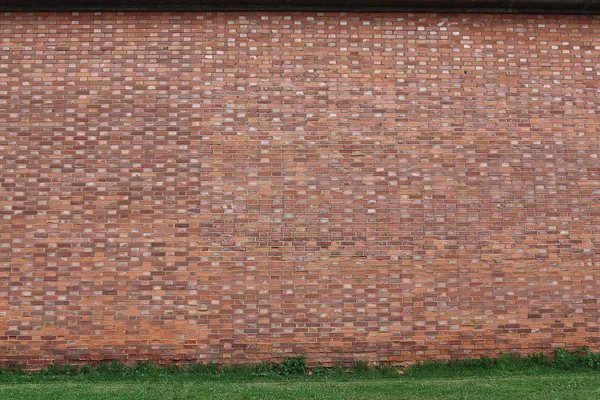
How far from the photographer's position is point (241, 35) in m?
8.10

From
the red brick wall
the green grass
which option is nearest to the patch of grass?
the green grass

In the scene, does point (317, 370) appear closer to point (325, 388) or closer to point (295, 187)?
point (325, 388)

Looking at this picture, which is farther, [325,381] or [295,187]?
Answer: [295,187]

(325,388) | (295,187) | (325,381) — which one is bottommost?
(325,381)

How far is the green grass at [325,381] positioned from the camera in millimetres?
6281

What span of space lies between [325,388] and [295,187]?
9.19ft

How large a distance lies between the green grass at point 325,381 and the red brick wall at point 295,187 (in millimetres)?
227

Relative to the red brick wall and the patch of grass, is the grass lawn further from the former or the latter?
the red brick wall

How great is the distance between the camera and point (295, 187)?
25.8 ft

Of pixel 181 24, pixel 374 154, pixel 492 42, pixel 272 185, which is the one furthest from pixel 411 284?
pixel 181 24

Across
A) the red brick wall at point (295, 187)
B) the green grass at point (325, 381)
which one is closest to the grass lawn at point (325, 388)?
the green grass at point (325, 381)

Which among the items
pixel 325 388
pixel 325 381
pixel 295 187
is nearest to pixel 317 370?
pixel 325 381

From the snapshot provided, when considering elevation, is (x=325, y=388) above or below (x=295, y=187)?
below

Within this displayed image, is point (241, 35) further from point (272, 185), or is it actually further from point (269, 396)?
point (269, 396)
